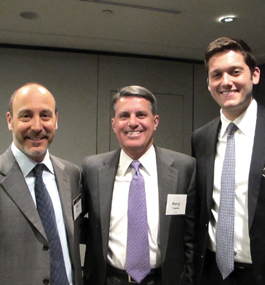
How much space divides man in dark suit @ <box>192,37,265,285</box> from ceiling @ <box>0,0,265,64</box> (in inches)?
59.2

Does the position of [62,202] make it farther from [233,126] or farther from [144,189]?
[233,126]

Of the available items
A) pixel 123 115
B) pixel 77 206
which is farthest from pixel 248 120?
pixel 77 206

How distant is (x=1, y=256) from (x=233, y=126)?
1.49m

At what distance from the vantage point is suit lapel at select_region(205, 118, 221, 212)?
1.88 metres

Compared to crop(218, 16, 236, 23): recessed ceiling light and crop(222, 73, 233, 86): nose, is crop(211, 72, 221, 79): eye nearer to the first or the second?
crop(222, 73, 233, 86): nose

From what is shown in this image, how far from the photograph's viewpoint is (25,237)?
146cm

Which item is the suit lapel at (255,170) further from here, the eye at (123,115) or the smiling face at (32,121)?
the smiling face at (32,121)

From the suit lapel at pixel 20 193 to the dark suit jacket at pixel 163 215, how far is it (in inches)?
18.3

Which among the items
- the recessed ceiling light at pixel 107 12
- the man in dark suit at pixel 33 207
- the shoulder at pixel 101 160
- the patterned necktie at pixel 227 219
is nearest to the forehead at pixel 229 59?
the patterned necktie at pixel 227 219

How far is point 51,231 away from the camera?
152 centimetres

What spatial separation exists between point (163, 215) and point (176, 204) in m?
0.11

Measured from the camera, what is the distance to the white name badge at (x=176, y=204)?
6.06 feet

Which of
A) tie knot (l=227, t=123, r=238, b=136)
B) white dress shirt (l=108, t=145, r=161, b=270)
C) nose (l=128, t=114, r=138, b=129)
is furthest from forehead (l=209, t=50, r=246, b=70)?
white dress shirt (l=108, t=145, r=161, b=270)

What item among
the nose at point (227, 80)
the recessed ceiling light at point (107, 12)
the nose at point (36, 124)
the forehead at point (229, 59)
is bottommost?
the nose at point (36, 124)
